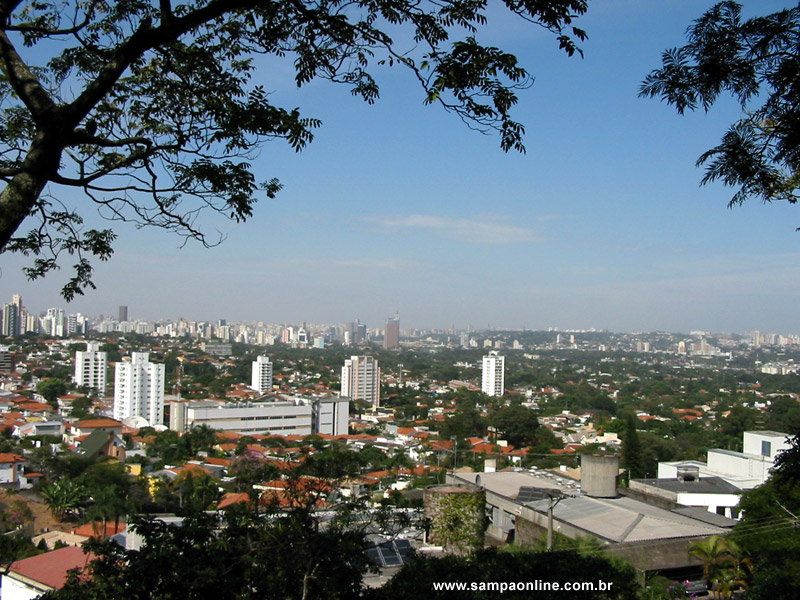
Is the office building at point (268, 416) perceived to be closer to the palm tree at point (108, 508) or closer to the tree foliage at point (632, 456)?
the palm tree at point (108, 508)

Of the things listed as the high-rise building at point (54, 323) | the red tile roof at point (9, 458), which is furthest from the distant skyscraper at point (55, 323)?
the red tile roof at point (9, 458)

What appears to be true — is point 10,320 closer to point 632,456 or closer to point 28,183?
point 632,456

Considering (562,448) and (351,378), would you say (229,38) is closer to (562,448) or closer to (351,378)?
(562,448)

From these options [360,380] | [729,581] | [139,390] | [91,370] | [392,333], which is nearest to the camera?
[729,581]

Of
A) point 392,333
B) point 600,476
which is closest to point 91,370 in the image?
point 600,476

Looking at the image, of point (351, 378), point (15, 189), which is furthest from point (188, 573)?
point (351, 378)
